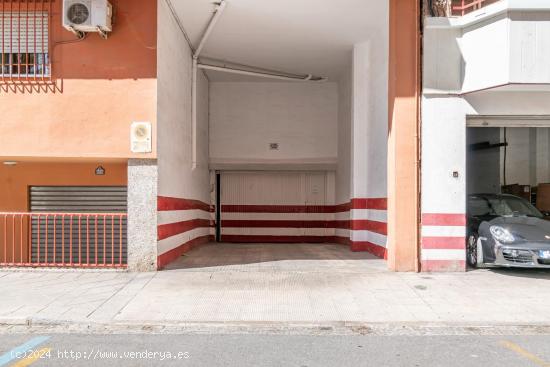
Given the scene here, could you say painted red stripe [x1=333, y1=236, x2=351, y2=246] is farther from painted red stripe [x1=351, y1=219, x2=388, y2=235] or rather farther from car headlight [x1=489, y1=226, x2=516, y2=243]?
car headlight [x1=489, y1=226, x2=516, y2=243]

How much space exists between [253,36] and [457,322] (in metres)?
8.24

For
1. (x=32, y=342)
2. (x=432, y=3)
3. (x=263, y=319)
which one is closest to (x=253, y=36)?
(x=432, y=3)

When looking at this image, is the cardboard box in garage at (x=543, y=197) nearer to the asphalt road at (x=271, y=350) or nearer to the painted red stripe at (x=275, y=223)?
the painted red stripe at (x=275, y=223)

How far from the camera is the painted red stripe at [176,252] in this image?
9830mm

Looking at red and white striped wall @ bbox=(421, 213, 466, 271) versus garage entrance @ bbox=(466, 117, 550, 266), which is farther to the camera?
red and white striped wall @ bbox=(421, 213, 466, 271)

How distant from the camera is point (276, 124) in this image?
17.0 metres

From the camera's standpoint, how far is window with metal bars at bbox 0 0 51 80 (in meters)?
9.47

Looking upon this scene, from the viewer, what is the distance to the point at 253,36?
40.4ft

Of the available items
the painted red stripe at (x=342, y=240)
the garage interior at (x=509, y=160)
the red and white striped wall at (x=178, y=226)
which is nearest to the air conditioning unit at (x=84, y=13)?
the red and white striped wall at (x=178, y=226)

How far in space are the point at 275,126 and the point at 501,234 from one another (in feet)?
30.1

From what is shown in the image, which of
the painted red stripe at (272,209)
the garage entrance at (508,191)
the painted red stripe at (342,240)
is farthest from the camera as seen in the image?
the painted red stripe at (272,209)

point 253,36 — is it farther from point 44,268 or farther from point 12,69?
point 44,268

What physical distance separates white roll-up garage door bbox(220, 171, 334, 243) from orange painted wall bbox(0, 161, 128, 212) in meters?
5.44

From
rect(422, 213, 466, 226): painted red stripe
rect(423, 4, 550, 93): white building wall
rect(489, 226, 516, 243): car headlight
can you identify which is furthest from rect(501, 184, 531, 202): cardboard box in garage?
rect(423, 4, 550, 93): white building wall
